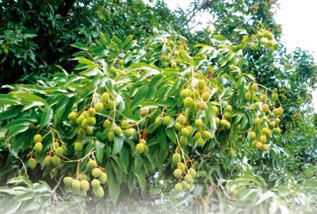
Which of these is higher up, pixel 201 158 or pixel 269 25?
pixel 269 25

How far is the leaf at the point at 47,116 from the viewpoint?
1007mm

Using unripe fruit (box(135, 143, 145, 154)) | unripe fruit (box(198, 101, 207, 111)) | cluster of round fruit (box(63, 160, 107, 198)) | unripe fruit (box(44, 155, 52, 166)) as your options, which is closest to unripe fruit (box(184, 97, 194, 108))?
unripe fruit (box(198, 101, 207, 111))

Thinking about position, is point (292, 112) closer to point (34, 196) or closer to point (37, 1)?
point (37, 1)

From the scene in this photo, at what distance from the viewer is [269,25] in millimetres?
4012

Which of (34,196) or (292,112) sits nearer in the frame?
(34,196)

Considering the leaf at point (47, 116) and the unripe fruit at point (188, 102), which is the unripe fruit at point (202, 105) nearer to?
the unripe fruit at point (188, 102)

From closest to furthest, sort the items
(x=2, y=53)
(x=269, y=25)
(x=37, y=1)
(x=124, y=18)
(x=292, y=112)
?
(x=2, y=53) < (x=37, y=1) < (x=124, y=18) < (x=292, y=112) < (x=269, y=25)

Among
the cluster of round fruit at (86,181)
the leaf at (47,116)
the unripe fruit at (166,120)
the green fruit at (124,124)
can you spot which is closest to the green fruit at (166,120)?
the unripe fruit at (166,120)

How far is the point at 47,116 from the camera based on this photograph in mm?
1013

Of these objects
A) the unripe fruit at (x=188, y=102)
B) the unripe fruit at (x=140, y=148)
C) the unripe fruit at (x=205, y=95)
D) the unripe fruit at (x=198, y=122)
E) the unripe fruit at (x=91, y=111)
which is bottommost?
the unripe fruit at (x=140, y=148)

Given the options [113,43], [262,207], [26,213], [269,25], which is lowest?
[26,213]

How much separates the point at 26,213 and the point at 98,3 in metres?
2.37

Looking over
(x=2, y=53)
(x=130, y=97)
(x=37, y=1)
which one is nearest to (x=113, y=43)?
(x=130, y=97)

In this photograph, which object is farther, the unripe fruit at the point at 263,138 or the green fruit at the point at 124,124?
the unripe fruit at the point at 263,138
